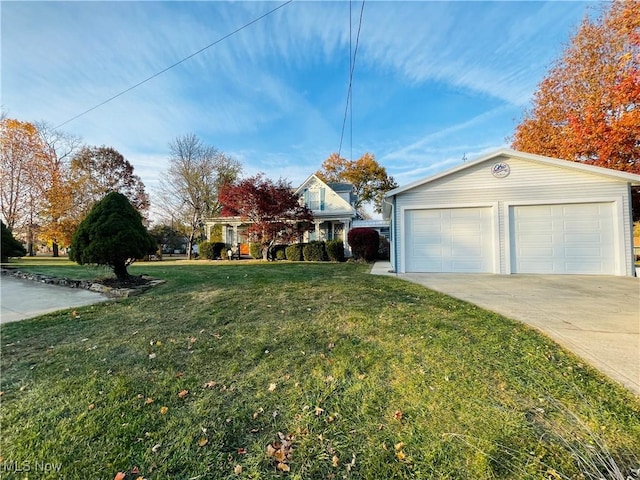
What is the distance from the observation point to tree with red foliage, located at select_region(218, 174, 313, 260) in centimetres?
1388

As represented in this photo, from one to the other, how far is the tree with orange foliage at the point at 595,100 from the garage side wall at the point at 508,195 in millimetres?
3989

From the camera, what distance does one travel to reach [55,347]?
356cm

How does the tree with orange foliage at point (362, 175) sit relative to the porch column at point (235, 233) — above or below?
above

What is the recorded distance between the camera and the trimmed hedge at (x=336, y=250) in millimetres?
14539

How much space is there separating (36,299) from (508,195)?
1288 cm

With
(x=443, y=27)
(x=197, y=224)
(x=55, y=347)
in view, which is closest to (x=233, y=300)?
(x=55, y=347)

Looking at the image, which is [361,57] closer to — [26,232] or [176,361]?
[176,361]

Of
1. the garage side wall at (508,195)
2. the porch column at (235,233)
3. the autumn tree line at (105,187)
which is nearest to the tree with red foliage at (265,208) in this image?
the autumn tree line at (105,187)

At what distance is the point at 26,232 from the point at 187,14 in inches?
908

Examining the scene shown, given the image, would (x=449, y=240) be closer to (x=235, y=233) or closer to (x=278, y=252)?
(x=278, y=252)

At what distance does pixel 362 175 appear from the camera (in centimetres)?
2939

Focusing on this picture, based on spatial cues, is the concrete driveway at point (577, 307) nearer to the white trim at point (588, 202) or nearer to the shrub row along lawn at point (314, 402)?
the shrub row along lawn at point (314, 402)

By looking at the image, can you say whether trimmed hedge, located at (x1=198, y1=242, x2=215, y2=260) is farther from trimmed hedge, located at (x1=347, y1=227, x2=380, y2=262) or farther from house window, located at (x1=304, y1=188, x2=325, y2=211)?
trimmed hedge, located at (x1=347, y1=227, x2=380, y2=262)

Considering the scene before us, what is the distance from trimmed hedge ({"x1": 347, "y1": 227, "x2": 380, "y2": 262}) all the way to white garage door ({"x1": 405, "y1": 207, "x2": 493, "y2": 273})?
4.83 meters
